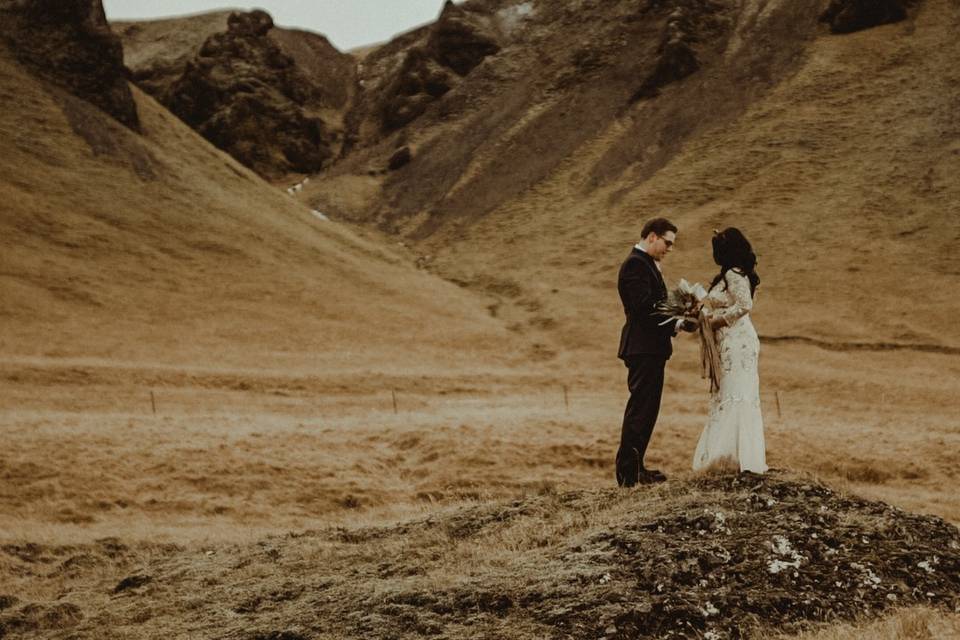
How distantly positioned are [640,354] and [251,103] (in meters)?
A: 106

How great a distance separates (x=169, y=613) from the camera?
27.3 ft

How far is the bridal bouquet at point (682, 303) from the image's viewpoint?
977 cm

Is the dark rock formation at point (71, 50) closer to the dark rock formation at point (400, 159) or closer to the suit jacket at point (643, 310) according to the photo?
the dark rock formation at point (400, 159)

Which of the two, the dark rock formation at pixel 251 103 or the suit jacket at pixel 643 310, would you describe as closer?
the suit jacket at pixel 643 310

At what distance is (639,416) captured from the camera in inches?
387

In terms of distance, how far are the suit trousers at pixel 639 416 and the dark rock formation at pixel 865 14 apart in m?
82.6

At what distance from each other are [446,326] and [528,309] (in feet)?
26.4

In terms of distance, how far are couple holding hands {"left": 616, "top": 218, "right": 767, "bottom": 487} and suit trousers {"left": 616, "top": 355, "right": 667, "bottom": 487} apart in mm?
11

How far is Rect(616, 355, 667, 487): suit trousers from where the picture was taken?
9.84 metres

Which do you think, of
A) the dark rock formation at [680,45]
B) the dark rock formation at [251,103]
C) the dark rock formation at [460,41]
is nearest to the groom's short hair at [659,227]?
the dark rock formation at [680,45]

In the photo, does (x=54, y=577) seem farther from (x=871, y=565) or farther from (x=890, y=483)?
(x=890, y=483)

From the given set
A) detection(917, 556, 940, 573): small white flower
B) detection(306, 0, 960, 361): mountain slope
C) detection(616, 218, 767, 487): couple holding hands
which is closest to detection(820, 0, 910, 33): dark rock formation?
detection(306, 0, 960, 361): mountain slope

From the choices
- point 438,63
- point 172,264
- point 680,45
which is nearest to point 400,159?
point 438,63

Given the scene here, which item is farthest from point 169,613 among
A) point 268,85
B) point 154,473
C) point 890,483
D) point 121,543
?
point 268,85
